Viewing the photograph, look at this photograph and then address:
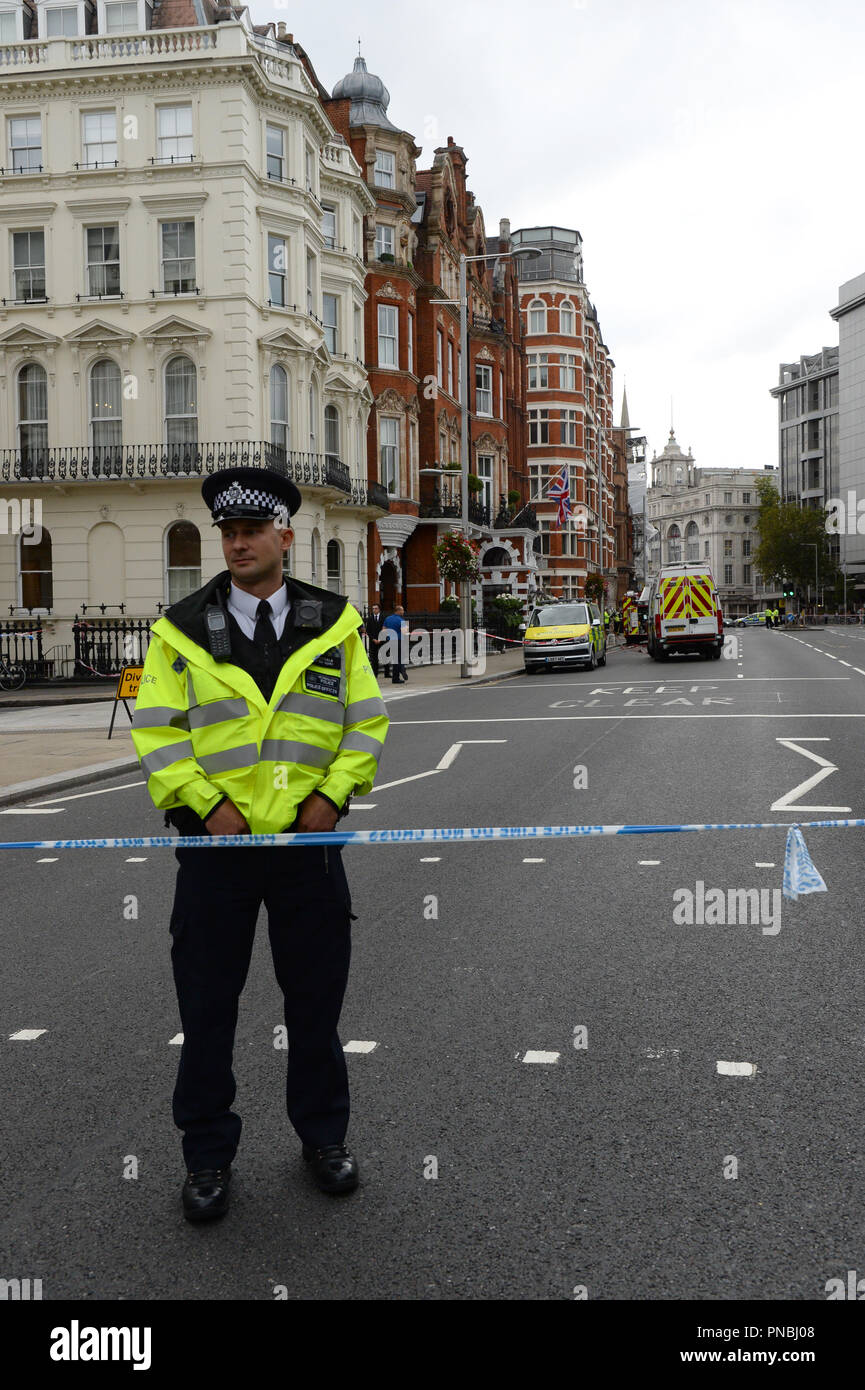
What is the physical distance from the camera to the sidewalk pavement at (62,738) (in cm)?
1198

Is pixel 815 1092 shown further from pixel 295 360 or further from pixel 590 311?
pixel 590 311

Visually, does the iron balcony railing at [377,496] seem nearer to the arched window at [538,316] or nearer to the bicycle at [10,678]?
the bicycle at [10,678]

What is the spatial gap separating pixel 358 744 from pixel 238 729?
0.35 metres

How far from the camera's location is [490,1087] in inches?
158

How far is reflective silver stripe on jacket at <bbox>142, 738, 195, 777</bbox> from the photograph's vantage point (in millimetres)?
3270

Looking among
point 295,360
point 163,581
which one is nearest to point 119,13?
point 295,360

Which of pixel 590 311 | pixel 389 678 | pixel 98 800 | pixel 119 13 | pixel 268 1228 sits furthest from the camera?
pixel 590 311

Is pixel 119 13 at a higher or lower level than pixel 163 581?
higher

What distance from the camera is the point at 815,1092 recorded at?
3904mm

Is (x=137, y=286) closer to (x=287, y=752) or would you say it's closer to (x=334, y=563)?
(x=334, y=563)

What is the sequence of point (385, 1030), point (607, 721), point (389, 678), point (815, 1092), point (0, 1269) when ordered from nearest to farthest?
point (0, 1269) < point (815, 1092) < point (385, 1030) < point (607, 721) < point (389, 678)

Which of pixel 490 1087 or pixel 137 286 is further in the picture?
pixel 137 286

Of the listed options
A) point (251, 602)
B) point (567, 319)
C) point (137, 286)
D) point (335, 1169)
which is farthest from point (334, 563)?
point (567, 319)
